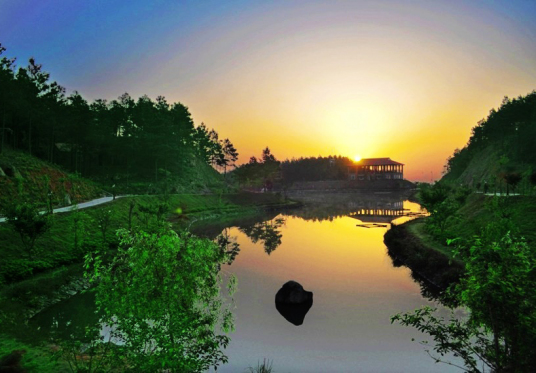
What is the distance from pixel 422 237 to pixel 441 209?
4.19 meters

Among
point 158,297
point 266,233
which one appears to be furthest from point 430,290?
point 266,233

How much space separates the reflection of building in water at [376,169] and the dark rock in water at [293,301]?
159m

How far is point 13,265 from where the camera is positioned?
26594 millimetres

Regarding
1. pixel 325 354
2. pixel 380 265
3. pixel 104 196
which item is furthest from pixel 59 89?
pixel 325 354

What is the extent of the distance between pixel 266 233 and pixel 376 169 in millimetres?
132333

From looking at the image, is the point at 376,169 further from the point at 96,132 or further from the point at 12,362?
the point at 12,362

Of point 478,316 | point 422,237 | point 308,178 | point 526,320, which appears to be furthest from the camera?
point 308,178

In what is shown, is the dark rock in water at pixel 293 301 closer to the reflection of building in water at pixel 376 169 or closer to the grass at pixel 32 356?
the grass at pixel 32 356

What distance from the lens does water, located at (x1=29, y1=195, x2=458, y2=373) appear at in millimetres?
19062

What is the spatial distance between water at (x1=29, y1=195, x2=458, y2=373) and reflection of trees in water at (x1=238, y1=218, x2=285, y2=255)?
687 millimetres

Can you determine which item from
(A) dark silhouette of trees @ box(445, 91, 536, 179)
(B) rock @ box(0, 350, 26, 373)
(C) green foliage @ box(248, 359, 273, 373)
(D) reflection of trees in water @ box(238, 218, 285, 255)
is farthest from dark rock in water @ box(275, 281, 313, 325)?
(A) dark silhouette of trees @ box(445, 91, 536, 179)

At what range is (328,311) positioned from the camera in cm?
2559

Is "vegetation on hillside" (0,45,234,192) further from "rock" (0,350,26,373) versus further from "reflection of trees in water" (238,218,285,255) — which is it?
"rock" (0,350,26,373)

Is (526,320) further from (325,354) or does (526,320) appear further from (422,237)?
(422,237)
